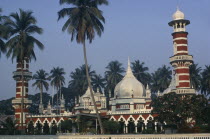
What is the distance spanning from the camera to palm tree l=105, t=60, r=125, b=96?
90.1 meters

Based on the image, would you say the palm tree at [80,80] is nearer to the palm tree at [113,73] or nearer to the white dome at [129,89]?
the palm tree at [113,73]

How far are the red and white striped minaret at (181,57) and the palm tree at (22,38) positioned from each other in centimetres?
2081

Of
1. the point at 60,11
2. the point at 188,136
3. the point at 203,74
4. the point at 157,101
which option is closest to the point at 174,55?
the point at 157,101

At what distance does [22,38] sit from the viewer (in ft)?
149

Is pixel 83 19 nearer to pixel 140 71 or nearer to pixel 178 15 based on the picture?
pixel 178 15

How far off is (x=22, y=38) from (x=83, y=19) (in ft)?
32.7

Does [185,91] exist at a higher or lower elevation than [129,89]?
lower

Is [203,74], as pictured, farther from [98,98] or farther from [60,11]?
[60,11]

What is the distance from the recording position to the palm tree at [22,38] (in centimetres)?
4488

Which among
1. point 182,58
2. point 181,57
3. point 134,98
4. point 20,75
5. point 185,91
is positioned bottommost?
point 134,98

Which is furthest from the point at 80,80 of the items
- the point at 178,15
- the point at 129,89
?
the point at 178,15

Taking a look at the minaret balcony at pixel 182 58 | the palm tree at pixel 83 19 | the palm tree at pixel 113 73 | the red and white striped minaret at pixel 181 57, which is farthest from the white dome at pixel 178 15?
the palm tree at pixel 113 73

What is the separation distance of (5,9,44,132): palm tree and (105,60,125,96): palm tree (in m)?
44.2

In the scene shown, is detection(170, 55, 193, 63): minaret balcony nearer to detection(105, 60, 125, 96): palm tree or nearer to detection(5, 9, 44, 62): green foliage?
detection(5, 9, 44, 62): green foliage
